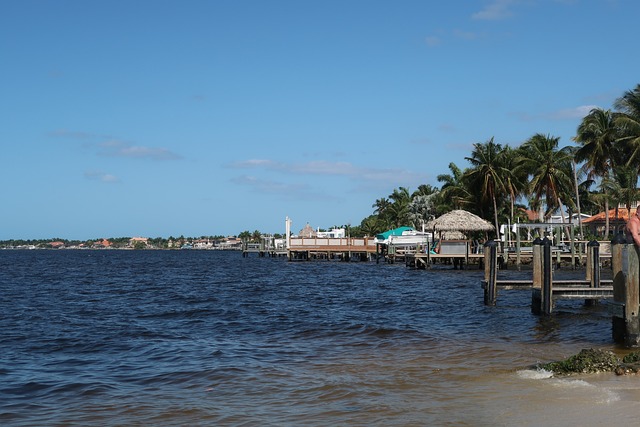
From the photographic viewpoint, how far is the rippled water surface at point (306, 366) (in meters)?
8.60

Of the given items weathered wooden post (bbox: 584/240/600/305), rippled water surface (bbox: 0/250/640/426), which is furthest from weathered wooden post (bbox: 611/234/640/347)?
weathered wooden post (bbox: 584/240/600/305)

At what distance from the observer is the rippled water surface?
860cm

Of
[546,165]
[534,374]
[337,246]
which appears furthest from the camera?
[337,246]

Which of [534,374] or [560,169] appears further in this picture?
[560,169]

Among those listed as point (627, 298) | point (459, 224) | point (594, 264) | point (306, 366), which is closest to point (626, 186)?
point (459, 224)

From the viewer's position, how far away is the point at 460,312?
20406 mm

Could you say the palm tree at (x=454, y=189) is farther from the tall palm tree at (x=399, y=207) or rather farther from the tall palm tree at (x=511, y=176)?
the tall palm tree at (x=399, y=207)

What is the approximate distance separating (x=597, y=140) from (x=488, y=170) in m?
9.84

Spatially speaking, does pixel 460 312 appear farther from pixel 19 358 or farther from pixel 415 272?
pixel 415 272

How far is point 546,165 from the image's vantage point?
53.0 m

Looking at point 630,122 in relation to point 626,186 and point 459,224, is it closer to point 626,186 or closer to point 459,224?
point 626,186

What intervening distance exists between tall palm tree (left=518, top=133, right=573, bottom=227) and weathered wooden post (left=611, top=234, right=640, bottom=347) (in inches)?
1661

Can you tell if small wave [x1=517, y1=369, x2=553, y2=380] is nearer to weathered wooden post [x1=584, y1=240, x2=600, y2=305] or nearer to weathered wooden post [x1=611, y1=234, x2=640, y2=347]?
weathered wooden post [x1=611, y1=234, x2=640, y2=347]

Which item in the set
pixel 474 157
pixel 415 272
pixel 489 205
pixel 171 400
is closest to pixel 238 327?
pixel 171 400
